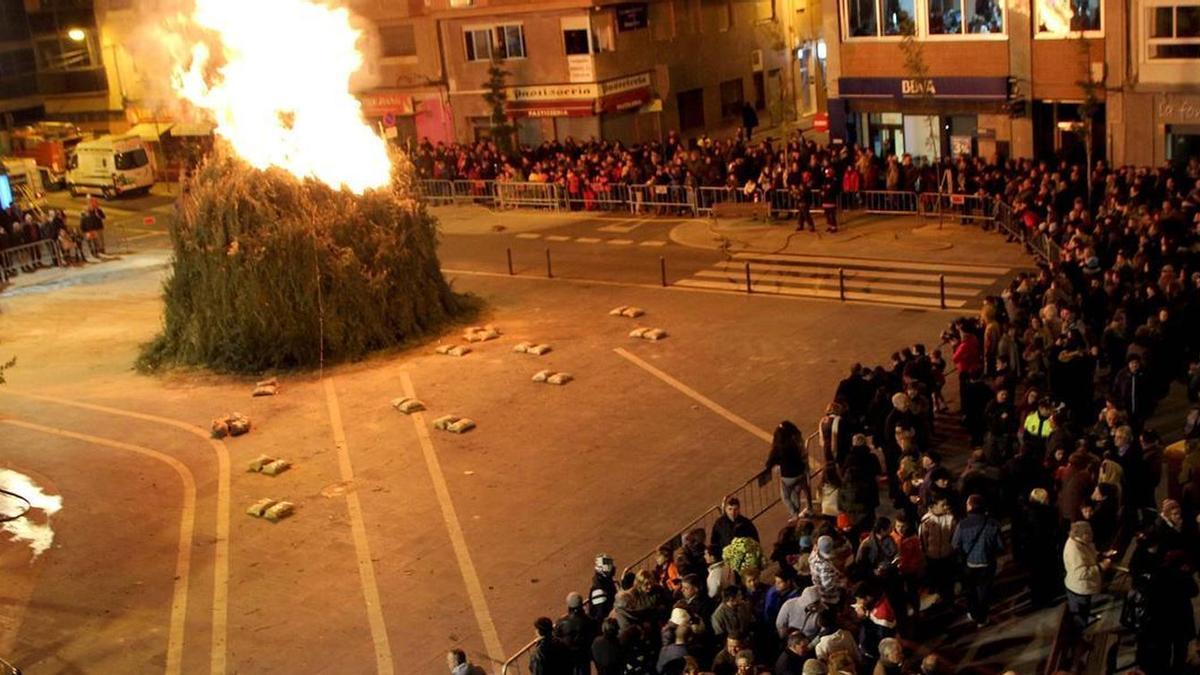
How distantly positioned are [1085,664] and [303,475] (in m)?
12.6

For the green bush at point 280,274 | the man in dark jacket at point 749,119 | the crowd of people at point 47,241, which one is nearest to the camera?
the green bush at point 280,274

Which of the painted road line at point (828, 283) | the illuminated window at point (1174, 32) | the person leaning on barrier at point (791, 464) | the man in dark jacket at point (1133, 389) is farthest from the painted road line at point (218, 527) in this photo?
the illuminated window at point (1174, 32)

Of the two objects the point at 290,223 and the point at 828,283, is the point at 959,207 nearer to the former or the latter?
the point at 828,283

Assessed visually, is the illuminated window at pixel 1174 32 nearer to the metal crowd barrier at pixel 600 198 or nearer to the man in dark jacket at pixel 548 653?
the metal crowd barrier at pixel 600 198

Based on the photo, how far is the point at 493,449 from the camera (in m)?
21.4

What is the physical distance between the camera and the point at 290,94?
28.3 m

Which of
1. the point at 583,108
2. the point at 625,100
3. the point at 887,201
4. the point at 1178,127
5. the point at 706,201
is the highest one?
the point at 625,100

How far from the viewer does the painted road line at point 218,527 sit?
15961mm

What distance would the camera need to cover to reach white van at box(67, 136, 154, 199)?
2100 inches

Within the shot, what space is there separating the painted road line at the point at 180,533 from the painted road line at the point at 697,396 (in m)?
8.19

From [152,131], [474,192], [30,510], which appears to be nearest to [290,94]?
[30,510]

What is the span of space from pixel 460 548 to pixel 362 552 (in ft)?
4.52

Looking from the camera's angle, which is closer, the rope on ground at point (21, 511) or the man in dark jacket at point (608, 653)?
the man in dark jacket at point (608, 653)

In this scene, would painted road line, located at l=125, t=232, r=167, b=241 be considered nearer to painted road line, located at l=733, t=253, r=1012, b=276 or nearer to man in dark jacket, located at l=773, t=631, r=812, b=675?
painted road line, located at l=733, t=253, r=1012, b=276
